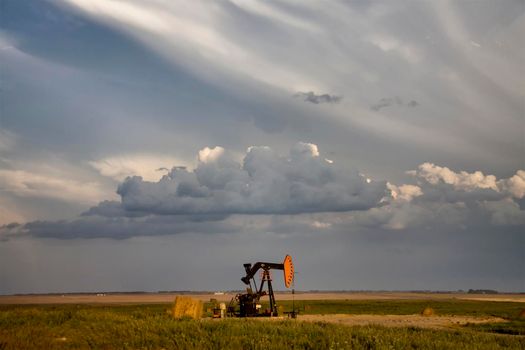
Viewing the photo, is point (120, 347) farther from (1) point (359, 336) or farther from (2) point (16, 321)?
(2) point (16, 321)

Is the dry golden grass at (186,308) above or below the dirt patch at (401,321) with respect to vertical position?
above

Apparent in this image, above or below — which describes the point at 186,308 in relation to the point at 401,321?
above

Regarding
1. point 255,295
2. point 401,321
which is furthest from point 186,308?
point 401,321

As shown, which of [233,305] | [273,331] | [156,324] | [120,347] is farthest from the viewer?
[233,305]

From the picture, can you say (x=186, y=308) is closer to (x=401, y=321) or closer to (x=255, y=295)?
(x=255, y=295)

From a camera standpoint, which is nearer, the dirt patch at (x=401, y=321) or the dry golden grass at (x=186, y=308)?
the dry golden grass at (x=186, y=308)

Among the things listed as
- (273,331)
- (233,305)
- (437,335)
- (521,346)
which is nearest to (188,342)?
(273,331)

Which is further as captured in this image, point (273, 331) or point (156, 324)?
point (156, 324)

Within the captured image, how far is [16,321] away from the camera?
25.8 metres

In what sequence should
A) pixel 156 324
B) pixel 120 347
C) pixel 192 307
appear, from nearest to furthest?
pixel 120 347, pixel 156 324, pixel 192 307

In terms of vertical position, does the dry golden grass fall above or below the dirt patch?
above

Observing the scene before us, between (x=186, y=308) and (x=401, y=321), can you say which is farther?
(x=401, y=321)

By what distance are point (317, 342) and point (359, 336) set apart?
243 cm

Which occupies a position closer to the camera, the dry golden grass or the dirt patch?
the dry golden grass
